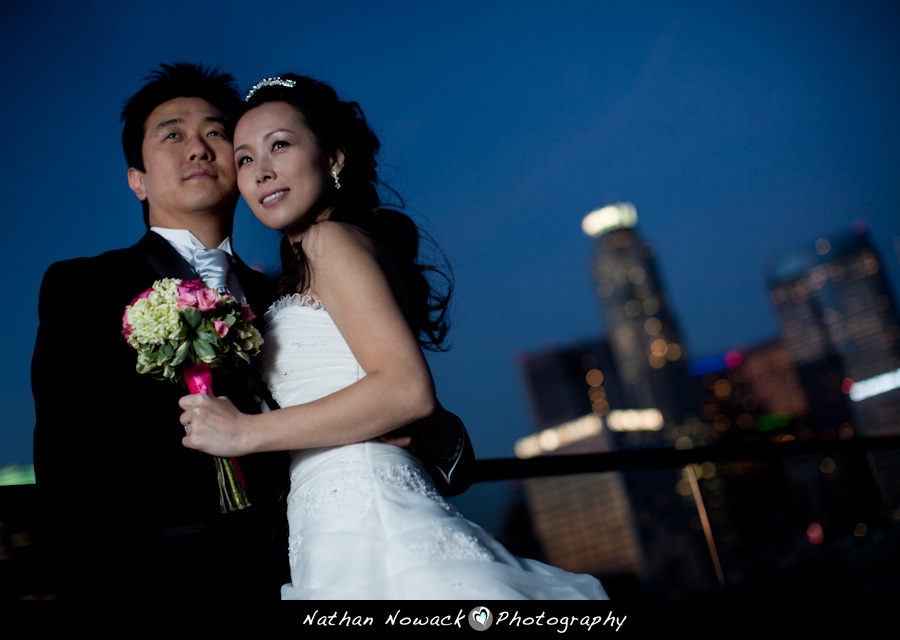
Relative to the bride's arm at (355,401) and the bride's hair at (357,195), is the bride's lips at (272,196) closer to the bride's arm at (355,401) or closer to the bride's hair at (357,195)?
the bride's hair at (357,195)

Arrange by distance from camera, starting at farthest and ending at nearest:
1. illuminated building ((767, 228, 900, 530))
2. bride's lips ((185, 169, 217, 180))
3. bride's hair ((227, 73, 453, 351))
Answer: illuminated building ((767, 228, 900, 530)), bride's lips ((185, 169, 217, 180)), bride's hair ((227, 73, 453, 351))

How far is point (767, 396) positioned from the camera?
5044 inches

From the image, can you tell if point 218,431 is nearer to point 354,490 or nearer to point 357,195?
point 354,490

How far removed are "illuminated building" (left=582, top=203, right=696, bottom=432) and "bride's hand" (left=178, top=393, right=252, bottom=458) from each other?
12833 centimetres

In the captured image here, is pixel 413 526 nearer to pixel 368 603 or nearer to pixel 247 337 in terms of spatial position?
pixel 368 603

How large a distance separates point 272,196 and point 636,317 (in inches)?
5410

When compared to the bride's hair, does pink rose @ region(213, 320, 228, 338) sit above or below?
below

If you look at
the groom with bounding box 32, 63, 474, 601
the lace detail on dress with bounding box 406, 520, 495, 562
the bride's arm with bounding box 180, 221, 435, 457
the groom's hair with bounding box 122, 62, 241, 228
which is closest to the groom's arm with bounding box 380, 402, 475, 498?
the groom with bounding box 32, 63, 474, 601

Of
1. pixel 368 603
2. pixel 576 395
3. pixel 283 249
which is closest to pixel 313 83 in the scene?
pixel 283 249

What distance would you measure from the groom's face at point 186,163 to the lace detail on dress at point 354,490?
107 centimetres

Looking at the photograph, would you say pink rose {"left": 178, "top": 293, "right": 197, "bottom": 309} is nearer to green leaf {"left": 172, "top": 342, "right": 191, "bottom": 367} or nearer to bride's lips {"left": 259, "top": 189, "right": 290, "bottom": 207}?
green leaf {"left": 172, "top": 342, "right": 191, "bottom": 367}

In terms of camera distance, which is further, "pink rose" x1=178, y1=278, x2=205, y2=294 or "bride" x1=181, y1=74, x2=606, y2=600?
"pink rose" x1=178, y1=278, x2=205, y2=294

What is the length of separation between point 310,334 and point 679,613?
106 cm

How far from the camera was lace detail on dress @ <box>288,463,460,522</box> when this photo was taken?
1.64 m
